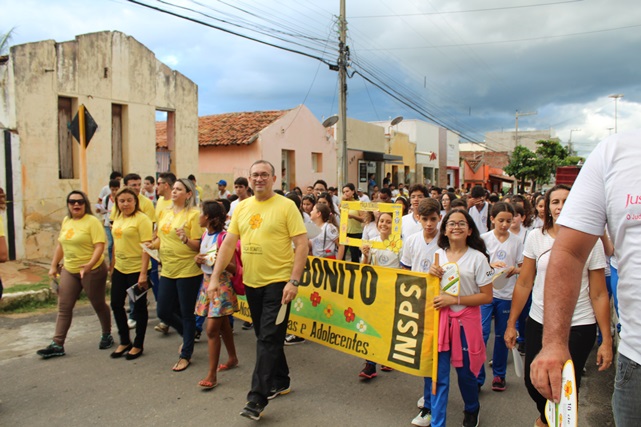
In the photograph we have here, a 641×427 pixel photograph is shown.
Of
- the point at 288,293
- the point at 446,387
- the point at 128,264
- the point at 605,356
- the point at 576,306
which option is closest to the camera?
the point at 605,356

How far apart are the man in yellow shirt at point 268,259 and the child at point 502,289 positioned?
1.92 metres

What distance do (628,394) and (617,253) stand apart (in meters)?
0.51

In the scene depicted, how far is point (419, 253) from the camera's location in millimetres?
4629

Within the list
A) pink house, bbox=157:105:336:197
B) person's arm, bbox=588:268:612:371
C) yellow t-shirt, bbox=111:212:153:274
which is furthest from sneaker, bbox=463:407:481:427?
pink house, bbox=157:105:336:197

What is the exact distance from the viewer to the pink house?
64.3 ft

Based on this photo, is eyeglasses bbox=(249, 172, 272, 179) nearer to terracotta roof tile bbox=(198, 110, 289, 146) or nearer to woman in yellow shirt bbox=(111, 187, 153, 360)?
woman in yellow shirt bbox=(111, 187, 153, 360)

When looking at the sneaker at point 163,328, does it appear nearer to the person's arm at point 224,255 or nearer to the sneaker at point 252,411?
the person's arm at point 224,255

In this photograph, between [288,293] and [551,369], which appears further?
[288,293]

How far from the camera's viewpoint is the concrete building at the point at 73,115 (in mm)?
10719

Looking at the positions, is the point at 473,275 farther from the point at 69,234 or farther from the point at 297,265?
the point at 69,234

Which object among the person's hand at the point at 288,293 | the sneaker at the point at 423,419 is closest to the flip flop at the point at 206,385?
the person's hand at the point at 288,293

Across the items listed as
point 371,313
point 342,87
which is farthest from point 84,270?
point 342,87

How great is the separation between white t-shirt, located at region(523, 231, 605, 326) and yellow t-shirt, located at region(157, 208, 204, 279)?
11.0ft

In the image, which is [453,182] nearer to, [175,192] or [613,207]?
[175,192]
